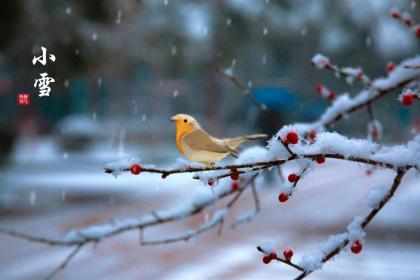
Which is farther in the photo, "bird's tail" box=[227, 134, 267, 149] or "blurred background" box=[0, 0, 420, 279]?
"blurred background" box=[0, 0, 420, 279]

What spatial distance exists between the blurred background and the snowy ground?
0.20 ft

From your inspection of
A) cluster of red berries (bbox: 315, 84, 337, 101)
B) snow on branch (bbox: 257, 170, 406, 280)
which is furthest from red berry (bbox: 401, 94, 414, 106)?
cluster of red berries (bbox: 315, 84, 337, 101)

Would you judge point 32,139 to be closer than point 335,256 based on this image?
No

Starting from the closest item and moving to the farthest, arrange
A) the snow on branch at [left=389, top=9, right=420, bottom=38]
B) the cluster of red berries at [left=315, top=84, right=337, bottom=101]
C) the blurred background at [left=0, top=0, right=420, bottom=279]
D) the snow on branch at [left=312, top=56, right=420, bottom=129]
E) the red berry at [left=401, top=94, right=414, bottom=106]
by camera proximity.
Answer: the red berry at [left=401, top=94, right=414, bottom=106], the snow on branch at [left=389, top=9, right=420, bottom=38], the snow on branch at [left=312, top=56, right=420, bottom=129], the cluster of red berries at [left=315, top=84, right=337, bottom=101], the blurred background at [left=0, top=0, right=420, bottom=279]

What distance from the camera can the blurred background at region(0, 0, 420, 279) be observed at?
8.56 meters

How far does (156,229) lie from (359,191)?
626 centimetres

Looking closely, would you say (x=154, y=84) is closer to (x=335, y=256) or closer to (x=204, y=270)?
(x=204, y=270)

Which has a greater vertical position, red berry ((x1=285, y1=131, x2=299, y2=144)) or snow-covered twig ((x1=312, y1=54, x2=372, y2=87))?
snow-covered twig ((x1=312, y1=54, x2=372, y2=87))

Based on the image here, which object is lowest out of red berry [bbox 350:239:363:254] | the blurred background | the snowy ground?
red berry [bbox 350:239:363:254]

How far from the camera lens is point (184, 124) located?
3.40 feet

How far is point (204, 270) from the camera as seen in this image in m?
5.74

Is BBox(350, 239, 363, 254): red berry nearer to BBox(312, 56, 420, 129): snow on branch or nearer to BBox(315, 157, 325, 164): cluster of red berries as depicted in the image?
BBox(315, 157, 325, 164): cluster of red berries

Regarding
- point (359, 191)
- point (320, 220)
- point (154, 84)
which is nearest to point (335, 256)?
point (320, 220)

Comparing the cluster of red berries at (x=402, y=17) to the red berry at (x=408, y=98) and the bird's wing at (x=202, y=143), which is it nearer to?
the red berry at (x=408, y=98)
